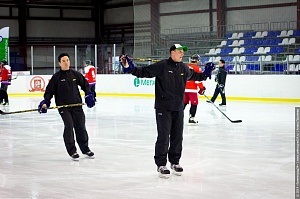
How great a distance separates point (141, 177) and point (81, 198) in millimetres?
1123

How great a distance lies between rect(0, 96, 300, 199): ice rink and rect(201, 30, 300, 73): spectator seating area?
242 inches

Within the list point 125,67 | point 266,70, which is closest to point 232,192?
point 125,67

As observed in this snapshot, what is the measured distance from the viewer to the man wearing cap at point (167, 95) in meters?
6.28

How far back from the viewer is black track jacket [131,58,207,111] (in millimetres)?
6289

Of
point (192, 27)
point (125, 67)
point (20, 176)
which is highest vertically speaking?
point (192, 27)

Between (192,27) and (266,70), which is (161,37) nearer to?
(192,27)

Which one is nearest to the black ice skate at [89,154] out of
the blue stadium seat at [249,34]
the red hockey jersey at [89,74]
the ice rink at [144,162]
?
the ice rink at [144,162]

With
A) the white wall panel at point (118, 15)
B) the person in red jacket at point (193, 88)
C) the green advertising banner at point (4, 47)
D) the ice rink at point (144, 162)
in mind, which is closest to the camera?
the ice rink at point (144, 162)

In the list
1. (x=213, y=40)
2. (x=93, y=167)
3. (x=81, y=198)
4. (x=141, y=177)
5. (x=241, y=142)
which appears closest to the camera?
(x=81, y=198)

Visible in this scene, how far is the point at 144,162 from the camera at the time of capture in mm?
7430

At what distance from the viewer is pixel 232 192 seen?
5.58m

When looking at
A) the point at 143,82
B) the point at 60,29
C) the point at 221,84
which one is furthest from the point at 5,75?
the point at 60,29

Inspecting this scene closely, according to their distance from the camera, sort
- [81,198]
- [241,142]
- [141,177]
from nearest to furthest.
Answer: [81,198]
[141,177]
[241,142]

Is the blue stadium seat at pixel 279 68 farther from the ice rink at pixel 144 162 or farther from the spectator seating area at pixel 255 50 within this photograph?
the ice rink at pixel 144 162
